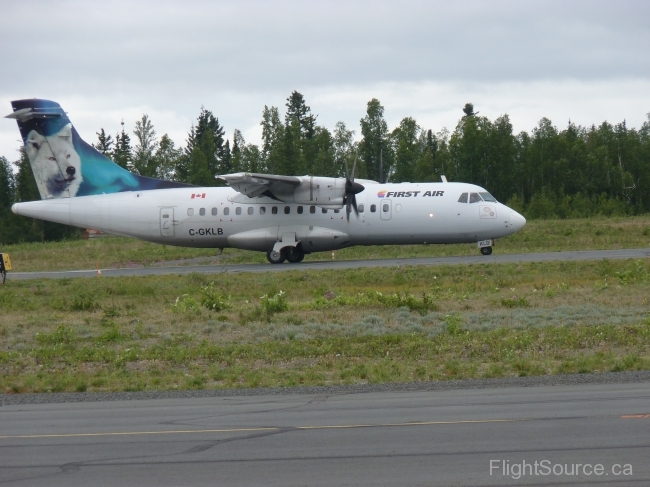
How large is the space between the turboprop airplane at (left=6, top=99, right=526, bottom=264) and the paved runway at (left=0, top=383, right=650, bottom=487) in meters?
21.0

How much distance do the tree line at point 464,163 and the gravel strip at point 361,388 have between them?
184 ft

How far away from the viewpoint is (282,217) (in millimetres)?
32500

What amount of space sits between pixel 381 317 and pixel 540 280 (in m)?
8.19

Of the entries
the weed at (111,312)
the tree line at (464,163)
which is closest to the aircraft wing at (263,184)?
the weed at (111,312)

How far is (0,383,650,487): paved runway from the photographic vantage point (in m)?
6.45

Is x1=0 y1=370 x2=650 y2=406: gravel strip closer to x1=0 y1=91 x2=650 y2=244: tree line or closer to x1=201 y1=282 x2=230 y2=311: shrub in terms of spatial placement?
x1=201 y1=282 x2=230 y2=311: shrub

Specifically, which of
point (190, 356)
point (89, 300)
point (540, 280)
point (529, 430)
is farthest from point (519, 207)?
point (529, 430)

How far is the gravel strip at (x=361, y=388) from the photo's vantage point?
11.3 metres

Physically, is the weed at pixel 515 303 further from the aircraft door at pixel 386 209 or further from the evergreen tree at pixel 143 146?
the evergreen tree at pixel 143 146

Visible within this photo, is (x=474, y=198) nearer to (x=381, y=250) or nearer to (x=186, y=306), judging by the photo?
(x=381, y=250)

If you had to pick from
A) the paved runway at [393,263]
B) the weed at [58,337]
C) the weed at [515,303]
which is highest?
the paved runway at [393,263]

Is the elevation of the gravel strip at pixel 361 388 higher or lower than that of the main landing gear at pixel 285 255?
lower

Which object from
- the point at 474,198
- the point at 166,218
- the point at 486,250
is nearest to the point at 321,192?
the point at 474,198

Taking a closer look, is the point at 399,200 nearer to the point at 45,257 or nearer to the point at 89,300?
the point at 89,300
